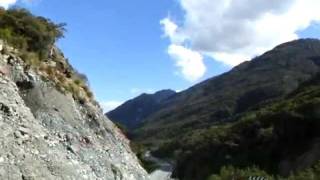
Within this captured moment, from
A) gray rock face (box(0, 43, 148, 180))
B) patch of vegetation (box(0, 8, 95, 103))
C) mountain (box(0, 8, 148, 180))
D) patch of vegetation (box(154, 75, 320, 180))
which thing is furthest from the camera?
patch of vegetation (box(154, 75, 320, 180))

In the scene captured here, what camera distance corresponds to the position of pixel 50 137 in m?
15.6

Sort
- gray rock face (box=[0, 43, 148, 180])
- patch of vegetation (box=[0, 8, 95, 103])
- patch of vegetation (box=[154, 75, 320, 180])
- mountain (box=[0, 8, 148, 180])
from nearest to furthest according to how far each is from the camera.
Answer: gray rock face (box=[0, 43, 148, 180]) < mountain (box=[0, 8, 148, 180]) < patch of vegetation (box=[0, 8, 95, 103]) < patch of vegetation (box=[154, 75, 320, 180])

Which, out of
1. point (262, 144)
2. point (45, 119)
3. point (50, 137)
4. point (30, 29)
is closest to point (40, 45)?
point (30, 29)

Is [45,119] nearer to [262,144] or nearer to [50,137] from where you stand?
[50,137]

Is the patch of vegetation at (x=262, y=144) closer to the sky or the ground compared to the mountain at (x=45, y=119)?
closer to the sky

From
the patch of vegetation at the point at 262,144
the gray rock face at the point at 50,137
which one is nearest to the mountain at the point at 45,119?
the gray rock face at the point at 50,137

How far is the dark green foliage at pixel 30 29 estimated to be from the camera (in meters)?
19.9

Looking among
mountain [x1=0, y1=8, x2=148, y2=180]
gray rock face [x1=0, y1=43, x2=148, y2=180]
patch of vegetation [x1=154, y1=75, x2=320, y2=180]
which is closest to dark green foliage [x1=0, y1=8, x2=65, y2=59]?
mountain [x1=0, y1=8, x2=148, y2=180]

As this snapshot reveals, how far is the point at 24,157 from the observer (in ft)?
45.9

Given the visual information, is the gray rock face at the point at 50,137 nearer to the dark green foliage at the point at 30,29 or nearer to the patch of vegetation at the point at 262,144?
the dark green foliage at the point at 30,29

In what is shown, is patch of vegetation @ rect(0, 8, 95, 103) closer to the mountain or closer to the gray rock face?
the mountain

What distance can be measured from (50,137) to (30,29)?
6057 mm

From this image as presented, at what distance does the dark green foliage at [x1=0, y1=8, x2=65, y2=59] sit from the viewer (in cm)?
1991

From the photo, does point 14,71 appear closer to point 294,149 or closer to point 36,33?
point 36,33
